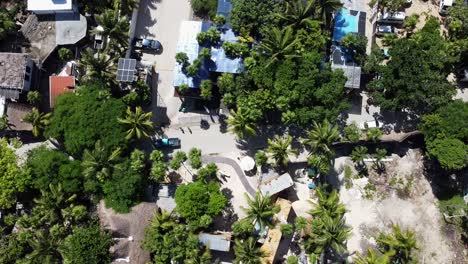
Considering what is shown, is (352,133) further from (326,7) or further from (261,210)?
(326,7)

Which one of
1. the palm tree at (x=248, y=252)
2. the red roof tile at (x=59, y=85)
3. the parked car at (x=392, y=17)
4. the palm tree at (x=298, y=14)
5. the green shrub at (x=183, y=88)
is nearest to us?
the palm tree at (x=248, y=252)

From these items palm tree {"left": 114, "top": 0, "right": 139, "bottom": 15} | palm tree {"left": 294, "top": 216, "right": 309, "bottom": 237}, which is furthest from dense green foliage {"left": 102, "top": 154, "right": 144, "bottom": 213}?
palm tree {"left": 114, "top": 0, "right": 139, "bottom": 15}

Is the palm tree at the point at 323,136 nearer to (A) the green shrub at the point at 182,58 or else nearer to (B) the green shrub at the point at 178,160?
(B) the green shrub at the point at 178,160

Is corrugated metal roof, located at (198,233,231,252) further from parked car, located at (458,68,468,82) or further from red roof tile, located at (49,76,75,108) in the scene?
parked car, located at (458,68,468,82)

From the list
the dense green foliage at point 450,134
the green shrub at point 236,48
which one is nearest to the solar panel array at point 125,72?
the green shrub at point 236,48

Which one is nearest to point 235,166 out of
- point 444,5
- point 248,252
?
point 248,252

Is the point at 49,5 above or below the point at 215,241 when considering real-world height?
above
